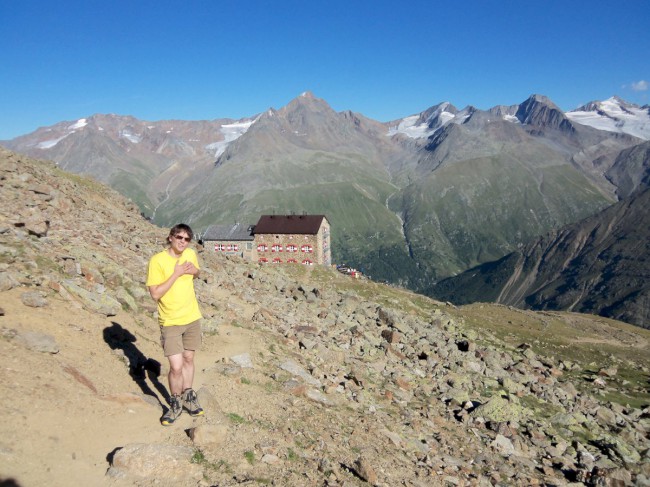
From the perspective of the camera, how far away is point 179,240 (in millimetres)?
12188

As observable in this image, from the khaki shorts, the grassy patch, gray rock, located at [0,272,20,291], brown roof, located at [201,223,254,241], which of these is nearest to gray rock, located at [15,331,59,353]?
gray rock, located at [0,272,20,291]

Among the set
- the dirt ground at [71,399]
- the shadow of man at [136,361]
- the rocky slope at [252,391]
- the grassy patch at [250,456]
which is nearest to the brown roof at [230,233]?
the rocky slope at [252,391]

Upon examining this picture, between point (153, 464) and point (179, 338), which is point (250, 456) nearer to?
point (153, 464)

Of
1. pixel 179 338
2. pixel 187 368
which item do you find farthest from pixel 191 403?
pixel 179 338

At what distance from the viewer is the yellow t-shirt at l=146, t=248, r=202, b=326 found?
11984 millimetres

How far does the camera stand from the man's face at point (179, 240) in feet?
39.9

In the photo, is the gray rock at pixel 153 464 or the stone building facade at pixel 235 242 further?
the stone building facade at pixel 235 242

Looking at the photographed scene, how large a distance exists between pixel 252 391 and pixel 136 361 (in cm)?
406

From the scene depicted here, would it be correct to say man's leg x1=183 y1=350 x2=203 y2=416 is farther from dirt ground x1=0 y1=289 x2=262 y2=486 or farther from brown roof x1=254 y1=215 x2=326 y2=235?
brown roof x1=254 y1=215 x2=326 y2=235

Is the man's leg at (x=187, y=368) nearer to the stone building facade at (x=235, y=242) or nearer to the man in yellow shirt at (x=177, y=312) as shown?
the man in yellow shirt at (x=177, y=312)

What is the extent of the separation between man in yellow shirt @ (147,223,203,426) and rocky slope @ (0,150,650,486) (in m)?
0.80

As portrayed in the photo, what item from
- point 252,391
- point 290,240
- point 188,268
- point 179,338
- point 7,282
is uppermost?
point 188,268

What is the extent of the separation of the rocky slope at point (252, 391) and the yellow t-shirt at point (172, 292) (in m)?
2.70

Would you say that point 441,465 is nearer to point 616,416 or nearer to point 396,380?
point 396,380
